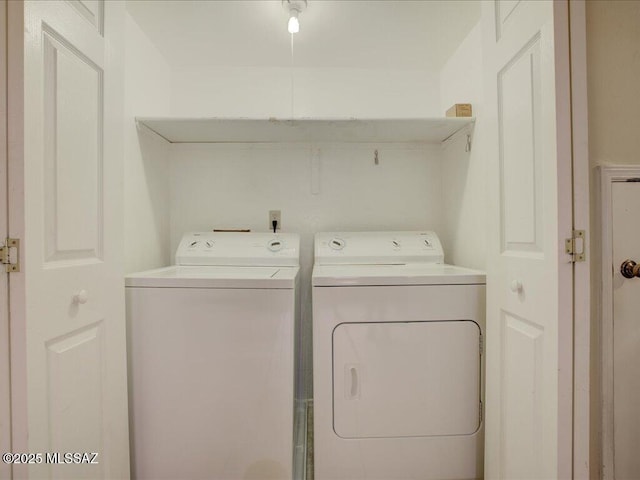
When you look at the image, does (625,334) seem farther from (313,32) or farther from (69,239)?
(313,32)

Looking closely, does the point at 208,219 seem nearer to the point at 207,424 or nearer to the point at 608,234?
the point at 207,424

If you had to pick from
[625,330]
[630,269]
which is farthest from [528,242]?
[625,330]

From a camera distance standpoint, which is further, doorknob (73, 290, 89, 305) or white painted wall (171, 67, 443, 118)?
white painted wall (171, 67, 443, 118)

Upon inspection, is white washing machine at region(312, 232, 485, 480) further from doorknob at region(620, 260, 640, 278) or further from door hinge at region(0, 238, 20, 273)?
door hinge at region(0, 238, 20, 273)

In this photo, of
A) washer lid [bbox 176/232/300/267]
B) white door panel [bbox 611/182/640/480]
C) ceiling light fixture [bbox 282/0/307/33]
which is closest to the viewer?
white door panel [bbox 611/182/640/480]

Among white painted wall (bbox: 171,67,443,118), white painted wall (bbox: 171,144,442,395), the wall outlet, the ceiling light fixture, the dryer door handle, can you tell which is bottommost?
the dryer door handle

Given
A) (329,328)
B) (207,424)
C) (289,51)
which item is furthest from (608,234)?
(289,51)

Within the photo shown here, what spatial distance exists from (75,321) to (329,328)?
2.94ft

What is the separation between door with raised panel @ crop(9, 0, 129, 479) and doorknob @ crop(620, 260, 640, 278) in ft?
5.59

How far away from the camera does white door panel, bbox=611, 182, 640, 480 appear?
33.4 inches

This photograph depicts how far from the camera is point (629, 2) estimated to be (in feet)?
2.79

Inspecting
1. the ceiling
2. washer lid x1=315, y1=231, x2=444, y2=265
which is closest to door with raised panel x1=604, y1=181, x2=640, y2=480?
washer lid x1=315, y1=231, x2=444, y2=265

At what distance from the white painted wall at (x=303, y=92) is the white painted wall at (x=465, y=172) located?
0.77 feet

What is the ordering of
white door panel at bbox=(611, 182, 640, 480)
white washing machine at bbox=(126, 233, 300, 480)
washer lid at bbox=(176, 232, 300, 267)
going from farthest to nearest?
washer lid at bbox=(176, 232, 300, 267)
white washing machine at bbox=(126, 233, 300, 480)
white door panel at bbox=(611, 182, 640, 480)
